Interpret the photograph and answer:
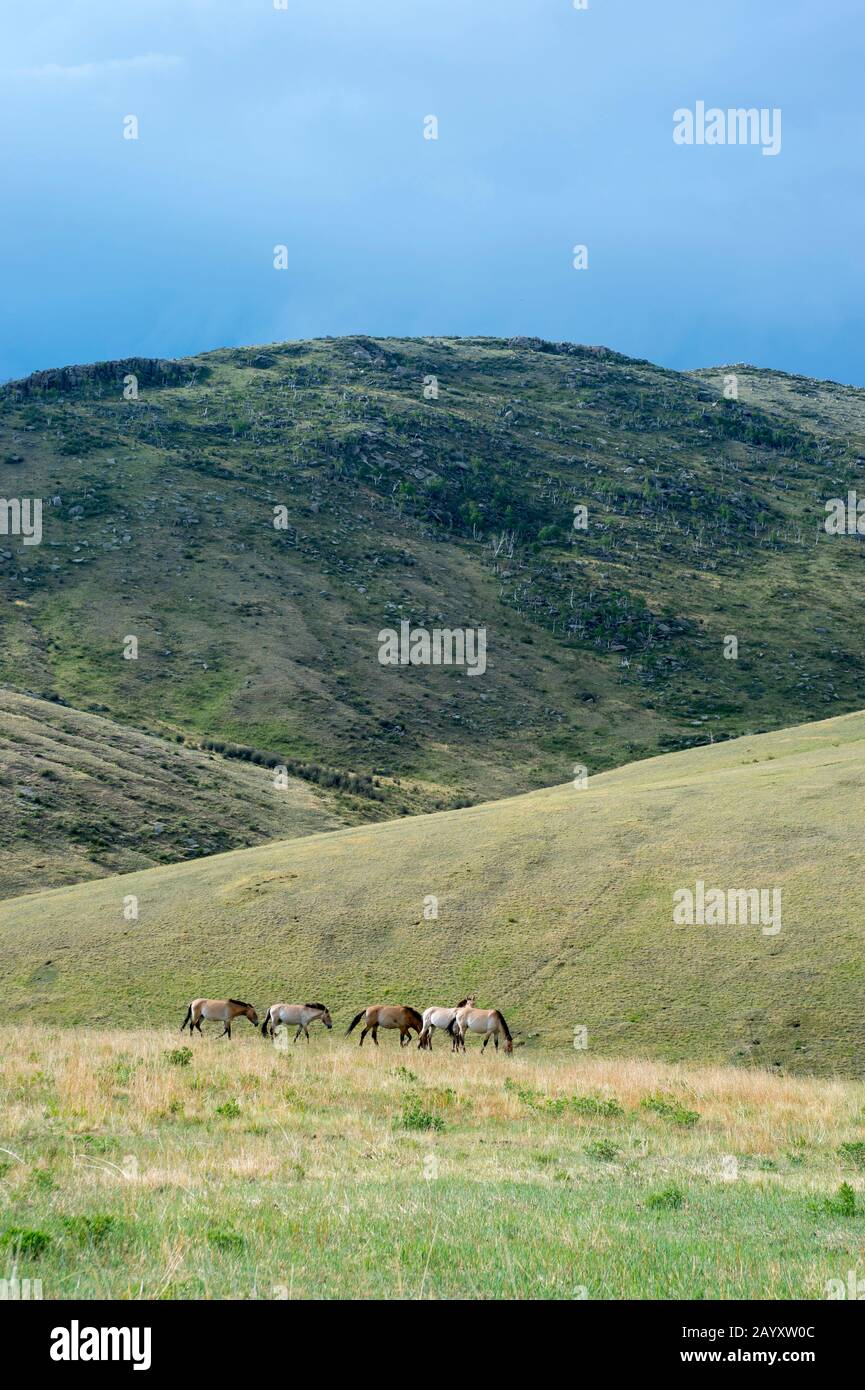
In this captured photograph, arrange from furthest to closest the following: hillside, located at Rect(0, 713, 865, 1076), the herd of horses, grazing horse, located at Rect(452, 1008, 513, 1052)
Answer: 1. hillside, located at Rect(0, 713, 865, 1076)
2. the herd of horses
3. grazing horse, located at Rect(452, 1008, 513, 1052)

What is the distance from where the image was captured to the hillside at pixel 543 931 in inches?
1287

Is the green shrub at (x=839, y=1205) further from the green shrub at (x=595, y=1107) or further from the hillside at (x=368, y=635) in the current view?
the hillside at (x=368, y=635)

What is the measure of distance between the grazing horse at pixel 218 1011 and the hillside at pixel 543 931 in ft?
10.1

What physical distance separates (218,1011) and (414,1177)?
19.6 meters

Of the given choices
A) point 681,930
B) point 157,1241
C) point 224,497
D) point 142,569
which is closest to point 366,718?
point 142,569

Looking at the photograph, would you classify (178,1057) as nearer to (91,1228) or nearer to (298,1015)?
(298,1015)

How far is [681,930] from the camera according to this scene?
37.2 metres

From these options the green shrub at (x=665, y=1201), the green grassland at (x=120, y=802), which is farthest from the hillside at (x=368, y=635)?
the green shrub at (x=665, y=1201)

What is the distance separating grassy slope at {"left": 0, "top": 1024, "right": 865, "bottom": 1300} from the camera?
949cm

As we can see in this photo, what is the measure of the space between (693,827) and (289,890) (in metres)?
17.8

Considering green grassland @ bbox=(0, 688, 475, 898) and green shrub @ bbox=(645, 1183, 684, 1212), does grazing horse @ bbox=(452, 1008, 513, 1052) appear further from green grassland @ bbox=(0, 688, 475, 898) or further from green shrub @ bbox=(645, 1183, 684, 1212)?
green grassland @ bbox=(0, 688, 475, 898)

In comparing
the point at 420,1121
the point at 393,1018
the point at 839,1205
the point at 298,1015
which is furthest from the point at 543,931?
the point at 839,1205

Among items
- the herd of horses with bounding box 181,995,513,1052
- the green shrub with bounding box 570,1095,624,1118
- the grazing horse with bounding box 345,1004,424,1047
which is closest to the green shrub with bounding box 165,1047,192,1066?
the herd of horses with bounding box 181,995,513,1052

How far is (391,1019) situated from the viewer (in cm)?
3194
